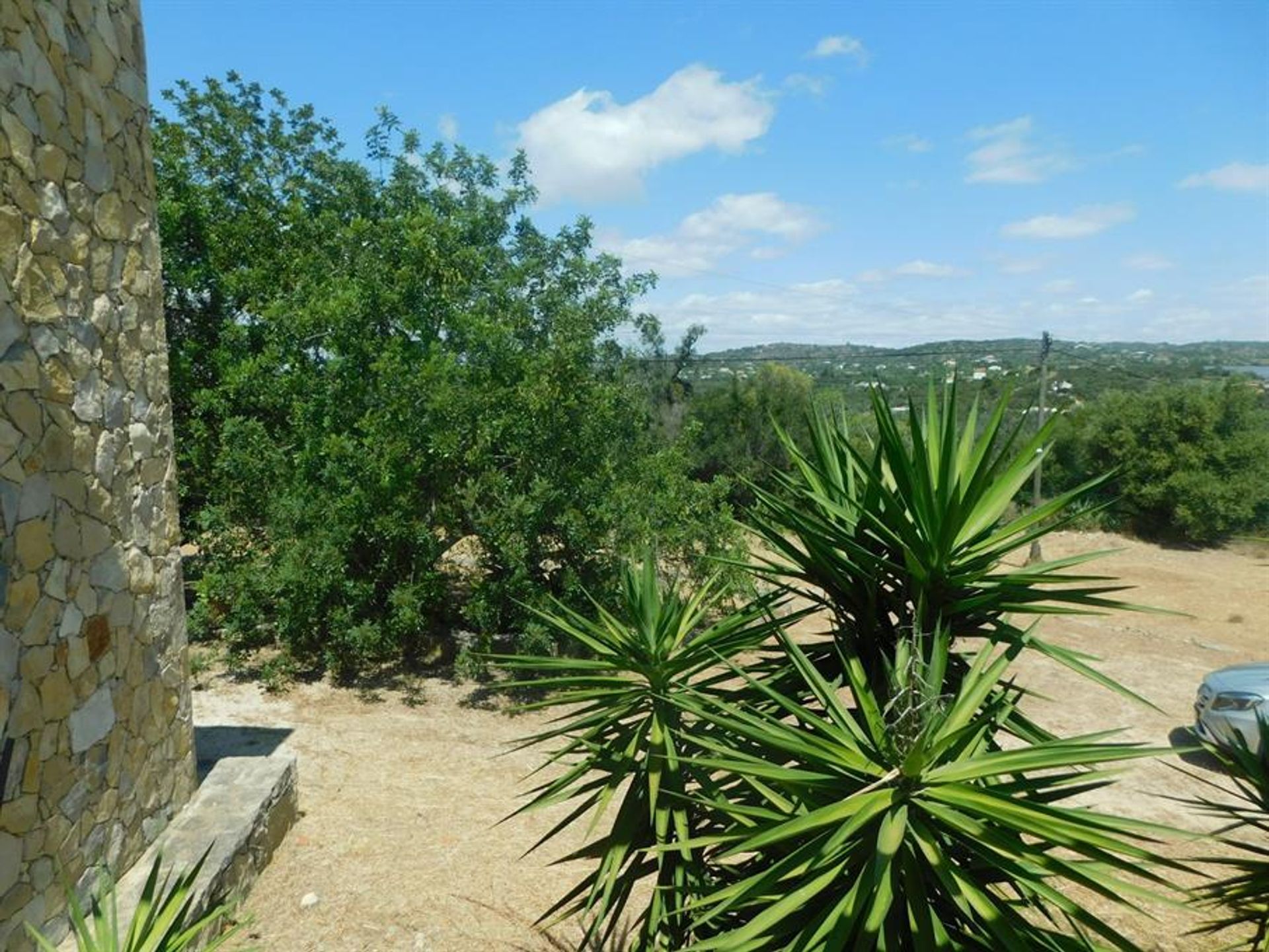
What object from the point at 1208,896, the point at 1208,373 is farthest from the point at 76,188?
the point at 1208,373

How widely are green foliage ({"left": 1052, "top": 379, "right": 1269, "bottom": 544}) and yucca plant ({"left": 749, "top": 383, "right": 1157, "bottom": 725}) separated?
2240cm

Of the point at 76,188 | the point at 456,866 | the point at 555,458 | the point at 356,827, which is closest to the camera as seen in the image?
the point at 76,188

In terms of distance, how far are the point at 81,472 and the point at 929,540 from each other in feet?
12.5

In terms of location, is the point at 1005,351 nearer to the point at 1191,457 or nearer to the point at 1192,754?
the point at 1191,457

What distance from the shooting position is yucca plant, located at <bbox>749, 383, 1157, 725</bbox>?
2.70 meters

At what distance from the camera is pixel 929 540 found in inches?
106

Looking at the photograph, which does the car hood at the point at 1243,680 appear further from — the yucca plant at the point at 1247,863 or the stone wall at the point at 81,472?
the stone wall at the point at 81,472

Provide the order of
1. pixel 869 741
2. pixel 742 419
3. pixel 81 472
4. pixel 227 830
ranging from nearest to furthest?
pixel 869 741
pixel 81 472
pixel 227 830
pixel 742 419

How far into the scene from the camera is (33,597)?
377 centimetres

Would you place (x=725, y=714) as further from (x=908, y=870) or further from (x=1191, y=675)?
(x=1191, y=675)

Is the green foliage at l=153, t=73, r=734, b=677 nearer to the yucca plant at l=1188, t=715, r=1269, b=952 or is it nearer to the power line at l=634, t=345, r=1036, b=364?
the yucca plant at l=1188, t=715, r=1269, b=952

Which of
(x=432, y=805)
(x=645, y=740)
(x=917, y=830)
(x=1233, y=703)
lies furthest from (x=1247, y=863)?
(x=1233, y=703)

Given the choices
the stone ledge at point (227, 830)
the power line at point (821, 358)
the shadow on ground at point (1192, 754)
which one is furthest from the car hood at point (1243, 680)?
the power line at point (821, 358)

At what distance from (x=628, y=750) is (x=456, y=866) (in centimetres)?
306
